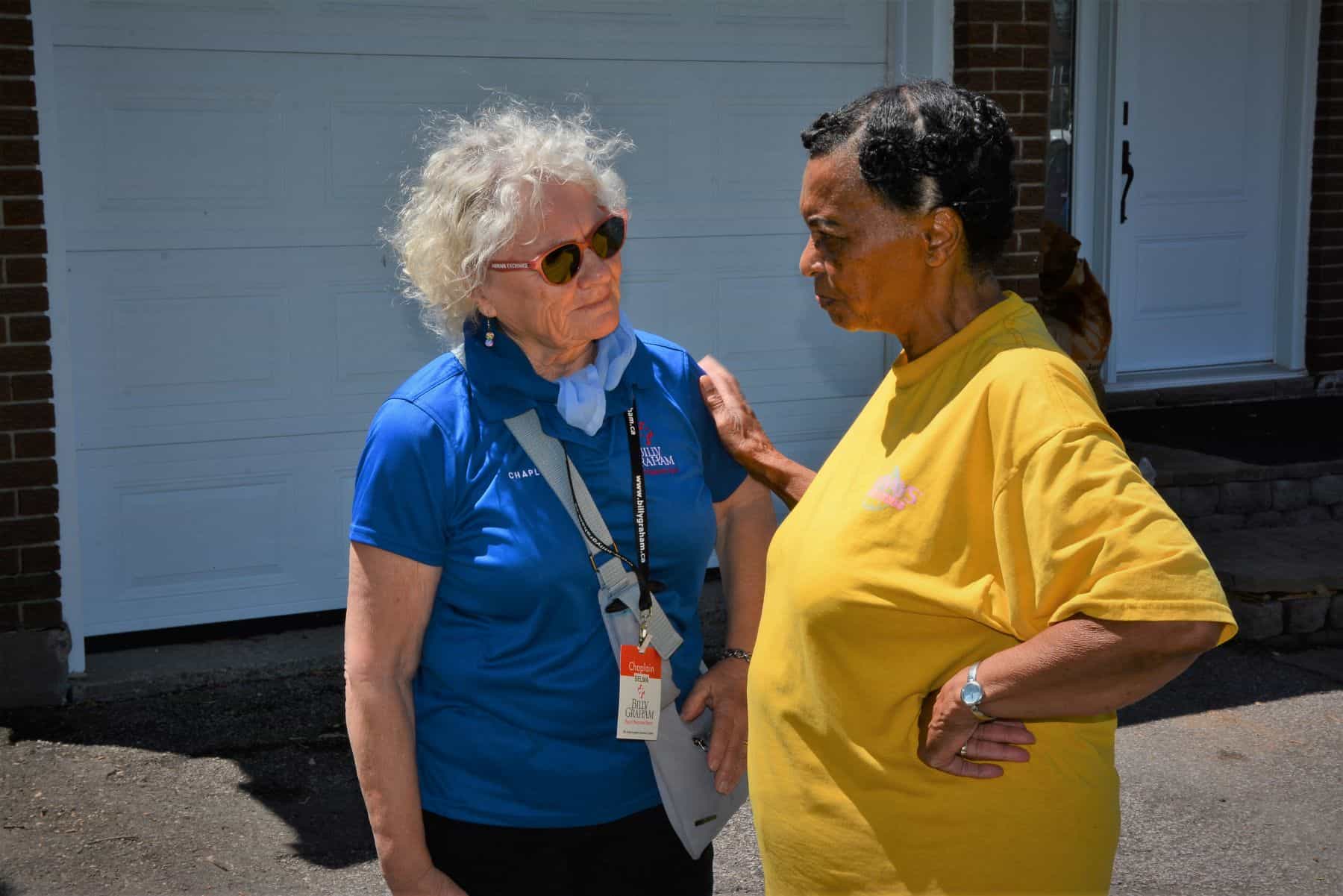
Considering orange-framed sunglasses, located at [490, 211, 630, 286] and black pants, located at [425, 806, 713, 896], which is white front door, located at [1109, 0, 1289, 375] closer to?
orange-framed sunglasses, located at [490, 211, 630, 286]

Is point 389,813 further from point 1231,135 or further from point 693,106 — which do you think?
point 1231,135

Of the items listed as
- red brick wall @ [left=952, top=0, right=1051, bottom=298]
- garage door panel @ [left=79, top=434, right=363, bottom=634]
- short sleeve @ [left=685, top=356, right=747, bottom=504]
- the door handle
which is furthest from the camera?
the door handle

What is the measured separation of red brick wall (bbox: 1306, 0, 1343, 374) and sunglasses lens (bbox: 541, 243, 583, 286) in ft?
24.6

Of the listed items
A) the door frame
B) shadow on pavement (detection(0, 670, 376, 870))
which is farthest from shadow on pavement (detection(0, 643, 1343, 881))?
the door frame

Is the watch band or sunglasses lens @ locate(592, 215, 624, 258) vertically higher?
sunglasses lens @ locate(592, 215, 624, 258)

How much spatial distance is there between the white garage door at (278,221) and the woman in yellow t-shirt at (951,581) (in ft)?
12.0

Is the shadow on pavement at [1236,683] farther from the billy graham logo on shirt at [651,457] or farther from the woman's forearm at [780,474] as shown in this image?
the billy graham logo on shirt at [651,457]

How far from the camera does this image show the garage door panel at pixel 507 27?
540 cm

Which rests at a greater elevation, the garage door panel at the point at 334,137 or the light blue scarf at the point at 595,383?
the garage door panel at the point at 334,137

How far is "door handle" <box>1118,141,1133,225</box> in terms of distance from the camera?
8.53m

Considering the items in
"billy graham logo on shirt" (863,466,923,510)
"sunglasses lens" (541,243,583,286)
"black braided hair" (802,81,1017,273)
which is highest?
"black braided hair" (802,81,1017,273)

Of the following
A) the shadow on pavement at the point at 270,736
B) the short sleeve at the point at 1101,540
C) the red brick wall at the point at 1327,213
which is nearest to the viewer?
the short sleeve at the point at 1101,540

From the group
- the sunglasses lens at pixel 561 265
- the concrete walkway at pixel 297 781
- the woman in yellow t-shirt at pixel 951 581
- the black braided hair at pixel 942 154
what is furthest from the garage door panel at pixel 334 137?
the black braided hair at pixel 942 154

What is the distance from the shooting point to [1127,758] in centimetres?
498
